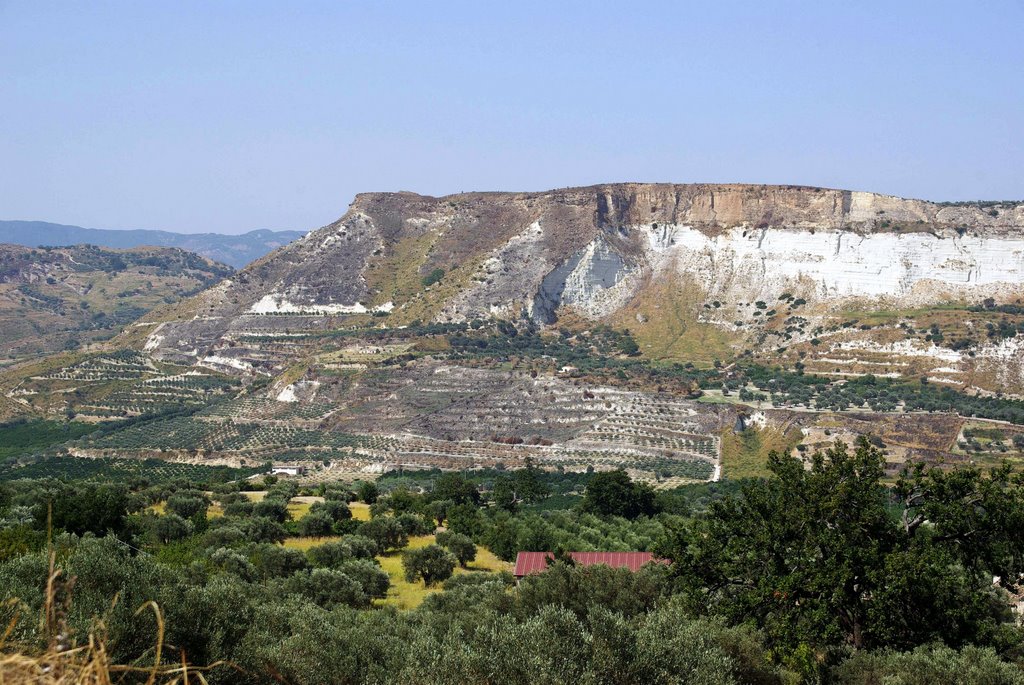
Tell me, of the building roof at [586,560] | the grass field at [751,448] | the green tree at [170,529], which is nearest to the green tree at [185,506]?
the green tree at [170,529]

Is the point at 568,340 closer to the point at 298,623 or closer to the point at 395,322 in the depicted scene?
the point at 395,322

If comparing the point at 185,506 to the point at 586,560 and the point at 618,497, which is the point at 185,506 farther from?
the point at 618,497

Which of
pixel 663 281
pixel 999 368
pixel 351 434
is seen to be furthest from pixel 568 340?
pixel 999 368

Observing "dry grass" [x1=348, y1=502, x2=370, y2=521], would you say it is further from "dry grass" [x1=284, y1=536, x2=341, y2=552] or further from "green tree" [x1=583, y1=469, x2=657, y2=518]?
"green tree" [x1=583, y1=469, x2=657, y2=518]

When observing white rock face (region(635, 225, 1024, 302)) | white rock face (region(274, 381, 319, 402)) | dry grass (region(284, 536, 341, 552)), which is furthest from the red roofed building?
white rock face (region(635, 225, 1024, 302))

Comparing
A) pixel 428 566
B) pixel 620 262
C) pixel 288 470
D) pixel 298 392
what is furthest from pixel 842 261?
pixel 428 566

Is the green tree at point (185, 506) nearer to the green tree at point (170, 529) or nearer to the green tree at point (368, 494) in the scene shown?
the green tree at point (170, 529)

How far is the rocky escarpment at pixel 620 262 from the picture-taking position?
118 meters

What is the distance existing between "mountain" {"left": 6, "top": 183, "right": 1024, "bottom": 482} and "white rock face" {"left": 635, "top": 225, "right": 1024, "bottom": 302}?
24cm

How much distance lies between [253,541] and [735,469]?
145 feet

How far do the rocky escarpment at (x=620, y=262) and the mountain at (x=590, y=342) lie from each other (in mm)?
301

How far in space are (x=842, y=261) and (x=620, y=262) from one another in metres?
28.3

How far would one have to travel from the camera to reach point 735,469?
252ft

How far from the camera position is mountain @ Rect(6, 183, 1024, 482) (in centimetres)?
8475
